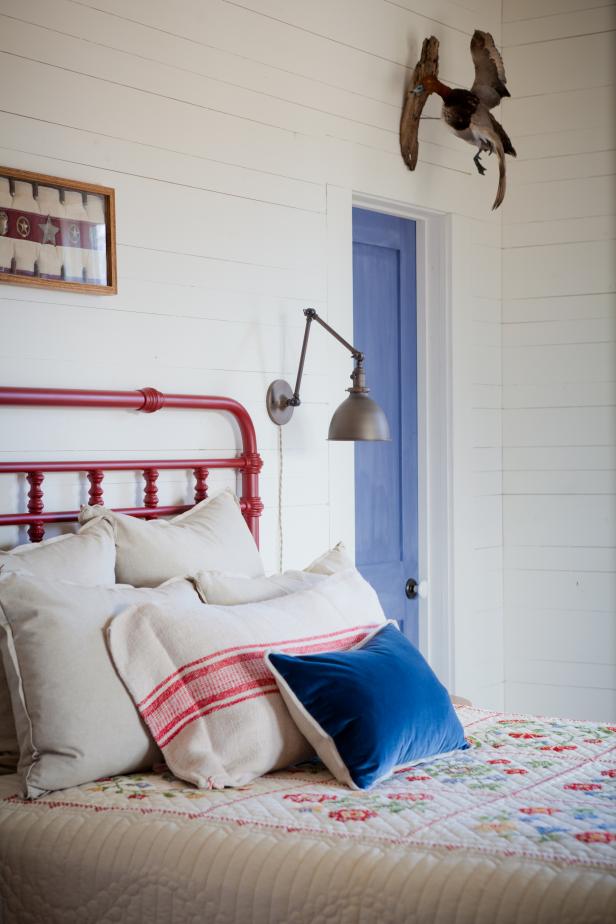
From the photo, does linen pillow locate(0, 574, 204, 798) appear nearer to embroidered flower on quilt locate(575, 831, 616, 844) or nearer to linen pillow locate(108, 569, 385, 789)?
linen pillow locate(108, 569, 385, 789)

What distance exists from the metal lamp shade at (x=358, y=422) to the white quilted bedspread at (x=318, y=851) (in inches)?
39.9

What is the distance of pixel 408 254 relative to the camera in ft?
11.5

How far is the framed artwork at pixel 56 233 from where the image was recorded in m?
2.21

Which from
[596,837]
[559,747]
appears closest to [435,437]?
[559,747]

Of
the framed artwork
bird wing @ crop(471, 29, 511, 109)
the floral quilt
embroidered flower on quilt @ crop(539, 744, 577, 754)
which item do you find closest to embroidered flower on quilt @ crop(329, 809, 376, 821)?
the floral quilt

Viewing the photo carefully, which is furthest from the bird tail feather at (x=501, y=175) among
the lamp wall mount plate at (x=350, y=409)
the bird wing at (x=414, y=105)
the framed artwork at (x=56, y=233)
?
the framed artwork at (x=56, y=233)

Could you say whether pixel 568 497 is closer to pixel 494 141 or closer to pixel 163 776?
pixel 494 141

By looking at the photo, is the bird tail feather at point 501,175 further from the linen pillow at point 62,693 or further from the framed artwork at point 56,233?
the linen pillow at point 62,693

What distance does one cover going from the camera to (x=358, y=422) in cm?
267

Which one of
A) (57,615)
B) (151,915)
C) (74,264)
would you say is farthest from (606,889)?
(74,264)

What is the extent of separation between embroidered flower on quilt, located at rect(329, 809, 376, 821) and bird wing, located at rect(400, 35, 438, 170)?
2.30 m

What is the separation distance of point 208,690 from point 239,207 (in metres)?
1.44

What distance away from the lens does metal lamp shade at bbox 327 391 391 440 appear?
2.66 m

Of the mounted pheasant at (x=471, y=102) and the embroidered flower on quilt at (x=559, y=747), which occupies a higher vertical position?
the mounted pheasant at (x=471, y=102)
